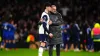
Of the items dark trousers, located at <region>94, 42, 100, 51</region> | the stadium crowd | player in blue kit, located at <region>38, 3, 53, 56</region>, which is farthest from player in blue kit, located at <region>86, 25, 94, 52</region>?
player in blue kit, located at <region>38, 3, 53, 56</region>

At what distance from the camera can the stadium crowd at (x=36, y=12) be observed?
94.8 ft

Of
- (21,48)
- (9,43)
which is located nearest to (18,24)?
(21,48)

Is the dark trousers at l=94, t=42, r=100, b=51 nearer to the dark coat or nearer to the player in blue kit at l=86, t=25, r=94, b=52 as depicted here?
the player in blue kit at l=86, t=25, r=94, b=52

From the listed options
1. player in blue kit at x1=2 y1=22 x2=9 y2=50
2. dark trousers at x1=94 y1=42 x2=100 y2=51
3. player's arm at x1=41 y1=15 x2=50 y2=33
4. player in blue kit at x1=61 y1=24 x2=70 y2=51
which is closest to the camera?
player's arm at x1=41 y1=15 x2=50 y2=33

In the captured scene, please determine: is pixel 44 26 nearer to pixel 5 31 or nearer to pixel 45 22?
pixel 45 22

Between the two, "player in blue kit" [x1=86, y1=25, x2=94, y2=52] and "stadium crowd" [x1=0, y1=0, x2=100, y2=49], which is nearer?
"player in blue kit" [x1=86, y1=25, x2=94, y2=52]

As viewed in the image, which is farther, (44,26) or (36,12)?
(36,12)

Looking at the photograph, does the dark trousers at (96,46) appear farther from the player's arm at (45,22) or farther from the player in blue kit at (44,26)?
the player's arm at (45,22)

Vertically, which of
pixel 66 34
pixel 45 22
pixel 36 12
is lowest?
pixel 66 34

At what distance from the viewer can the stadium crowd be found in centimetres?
2891

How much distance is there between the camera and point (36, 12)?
31047 mm

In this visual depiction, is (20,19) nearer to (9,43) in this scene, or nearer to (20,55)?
(9,43)

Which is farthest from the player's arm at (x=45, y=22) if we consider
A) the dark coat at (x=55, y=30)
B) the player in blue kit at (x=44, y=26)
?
the dark coat at (x=55, y=30)

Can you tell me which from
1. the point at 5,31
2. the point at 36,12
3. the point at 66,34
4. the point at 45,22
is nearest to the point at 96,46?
the point at 66,34
